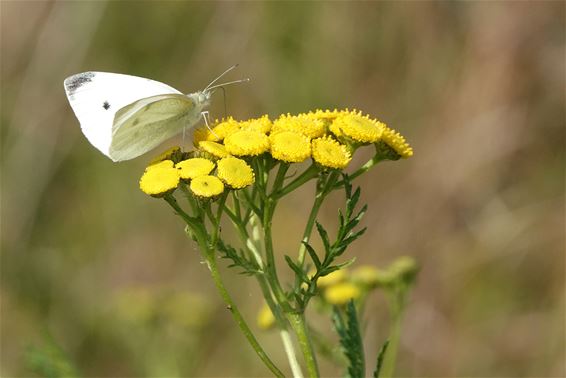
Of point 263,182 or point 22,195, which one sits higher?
point 22,195

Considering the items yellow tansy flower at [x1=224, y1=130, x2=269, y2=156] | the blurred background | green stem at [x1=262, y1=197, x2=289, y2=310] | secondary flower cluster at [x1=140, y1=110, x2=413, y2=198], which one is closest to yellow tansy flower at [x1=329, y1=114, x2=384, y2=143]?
secondary flower cluster at [x1=140, y1=110, x2=413, y2=198]

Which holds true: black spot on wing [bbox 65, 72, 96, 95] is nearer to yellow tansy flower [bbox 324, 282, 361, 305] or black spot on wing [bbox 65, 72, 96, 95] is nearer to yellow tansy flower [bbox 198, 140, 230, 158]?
yellow tansy flower [bbox 198, 140, 230, 158]

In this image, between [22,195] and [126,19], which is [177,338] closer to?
[22,195]

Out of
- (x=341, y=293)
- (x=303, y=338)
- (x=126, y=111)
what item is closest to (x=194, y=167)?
(x=126, y=111)

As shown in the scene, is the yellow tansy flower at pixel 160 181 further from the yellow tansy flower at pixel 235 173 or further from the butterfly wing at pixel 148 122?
the butterfly wing at pixel 148 122

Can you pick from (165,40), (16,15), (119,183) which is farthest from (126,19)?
(119,183)

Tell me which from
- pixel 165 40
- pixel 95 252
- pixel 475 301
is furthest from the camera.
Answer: pixel 165 40
